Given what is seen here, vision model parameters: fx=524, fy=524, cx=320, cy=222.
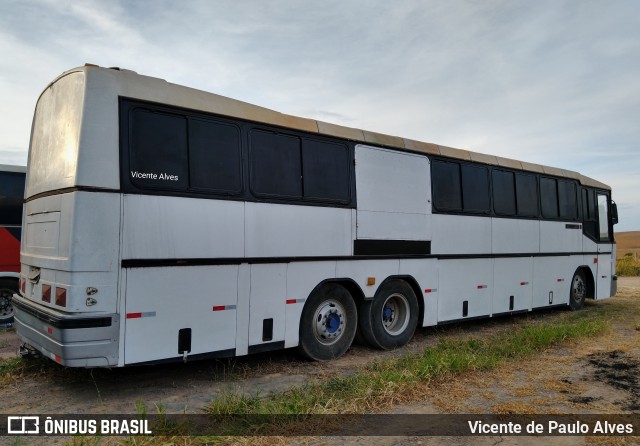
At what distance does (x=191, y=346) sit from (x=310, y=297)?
73.3 inches

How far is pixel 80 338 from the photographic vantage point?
5066 mm

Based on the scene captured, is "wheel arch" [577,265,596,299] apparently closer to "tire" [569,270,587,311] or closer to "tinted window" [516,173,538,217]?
"tire" [569,270,587,311]

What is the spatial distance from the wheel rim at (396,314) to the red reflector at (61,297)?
4.81m

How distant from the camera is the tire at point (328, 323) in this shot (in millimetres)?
7120

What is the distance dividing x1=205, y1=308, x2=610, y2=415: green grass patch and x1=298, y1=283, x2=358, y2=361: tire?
2.61 ft

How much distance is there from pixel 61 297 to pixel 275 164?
2957 millimetres

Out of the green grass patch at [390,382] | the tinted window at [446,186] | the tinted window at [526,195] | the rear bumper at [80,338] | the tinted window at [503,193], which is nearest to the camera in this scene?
the green grass patch at [390,382]

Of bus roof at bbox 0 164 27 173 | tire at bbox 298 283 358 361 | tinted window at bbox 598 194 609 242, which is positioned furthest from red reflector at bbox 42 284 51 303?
tinted window at bbox 598 194 609 242

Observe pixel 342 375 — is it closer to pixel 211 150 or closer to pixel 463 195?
pixel 211 150

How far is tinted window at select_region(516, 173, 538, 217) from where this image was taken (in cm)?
1088

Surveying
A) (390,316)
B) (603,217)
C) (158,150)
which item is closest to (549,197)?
(603,217)

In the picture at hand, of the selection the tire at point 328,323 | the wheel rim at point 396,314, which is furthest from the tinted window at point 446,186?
the tire at point 328,323

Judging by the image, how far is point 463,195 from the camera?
9.54 metres

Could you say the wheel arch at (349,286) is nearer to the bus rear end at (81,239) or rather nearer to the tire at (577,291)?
the bus rear end at (81,239)
